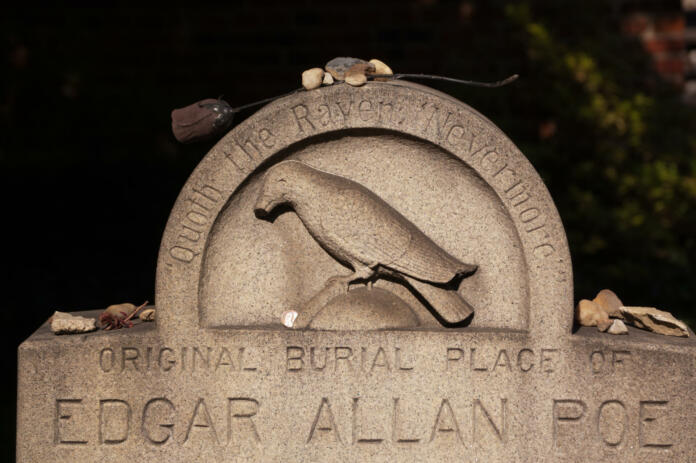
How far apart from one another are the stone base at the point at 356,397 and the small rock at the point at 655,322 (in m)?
0.14

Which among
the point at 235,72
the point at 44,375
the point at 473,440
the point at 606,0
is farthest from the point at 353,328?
the point at 606,0

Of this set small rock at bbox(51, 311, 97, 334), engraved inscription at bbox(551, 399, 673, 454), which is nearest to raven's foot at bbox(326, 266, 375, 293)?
engraved inscription at bbox(551, 399, 673, 454)

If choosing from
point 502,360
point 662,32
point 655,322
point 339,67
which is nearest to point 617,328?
point 655,322

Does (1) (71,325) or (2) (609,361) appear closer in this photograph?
(2) (609,361)

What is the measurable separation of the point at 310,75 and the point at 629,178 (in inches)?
134

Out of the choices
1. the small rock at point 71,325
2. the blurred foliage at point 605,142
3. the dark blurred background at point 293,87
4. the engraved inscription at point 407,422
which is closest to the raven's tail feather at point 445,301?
the engraved inscription at point 407,422

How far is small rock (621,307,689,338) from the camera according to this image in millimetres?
3234

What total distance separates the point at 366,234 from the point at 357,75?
514 mm

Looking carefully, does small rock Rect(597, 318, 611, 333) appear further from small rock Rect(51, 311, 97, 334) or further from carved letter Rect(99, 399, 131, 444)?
small rock Rect(51, 311, 97, 334)

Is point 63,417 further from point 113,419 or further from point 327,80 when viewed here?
point 327,80

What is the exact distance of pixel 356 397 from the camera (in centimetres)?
309

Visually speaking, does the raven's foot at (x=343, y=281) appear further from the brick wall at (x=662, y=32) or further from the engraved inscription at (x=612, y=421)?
the brick wall at (x=662, y=32)

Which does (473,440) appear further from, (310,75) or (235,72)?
(235,72)

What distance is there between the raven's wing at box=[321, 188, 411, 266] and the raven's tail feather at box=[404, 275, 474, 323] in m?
0.12
